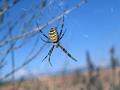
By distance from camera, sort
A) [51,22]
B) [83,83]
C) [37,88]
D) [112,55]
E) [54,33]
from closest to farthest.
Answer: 1. [54,33]
2. [51,22]
3. [112,55]
4. [83,83]
5. [37,88]

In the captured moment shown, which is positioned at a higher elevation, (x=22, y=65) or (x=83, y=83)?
(x=22, y=65)

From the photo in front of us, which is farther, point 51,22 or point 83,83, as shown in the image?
point 83,83

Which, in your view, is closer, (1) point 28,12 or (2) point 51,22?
(2) point 51,22

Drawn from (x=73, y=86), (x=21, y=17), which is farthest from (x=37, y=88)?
(x=21, y=17)

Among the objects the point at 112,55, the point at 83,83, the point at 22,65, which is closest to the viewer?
the point at 22,65

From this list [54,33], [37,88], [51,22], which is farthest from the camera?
[37,88]

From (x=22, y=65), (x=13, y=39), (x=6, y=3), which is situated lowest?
(x=22, y=65)

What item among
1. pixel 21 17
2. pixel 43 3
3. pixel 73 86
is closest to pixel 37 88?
pixel 73 86

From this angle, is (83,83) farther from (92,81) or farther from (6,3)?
(6,3)

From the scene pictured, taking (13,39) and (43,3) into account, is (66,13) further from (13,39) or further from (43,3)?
(13,39)
